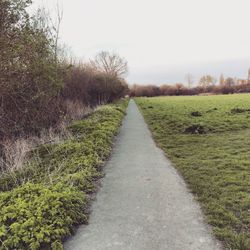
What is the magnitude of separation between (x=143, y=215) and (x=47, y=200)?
66.9 inches

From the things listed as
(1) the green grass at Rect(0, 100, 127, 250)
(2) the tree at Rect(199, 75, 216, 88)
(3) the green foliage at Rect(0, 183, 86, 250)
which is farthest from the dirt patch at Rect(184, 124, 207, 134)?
(2) the tree at Rect(199, 75, 216, 88)

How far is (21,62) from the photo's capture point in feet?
29.6

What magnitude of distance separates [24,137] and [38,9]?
6.58m

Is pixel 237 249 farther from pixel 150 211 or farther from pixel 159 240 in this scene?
pixel 150 211

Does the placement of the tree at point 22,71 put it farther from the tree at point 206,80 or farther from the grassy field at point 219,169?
the tree at point 206,80

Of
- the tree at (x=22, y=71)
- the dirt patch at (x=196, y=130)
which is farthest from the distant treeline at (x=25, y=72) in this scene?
the dirt patch at (x=196, y=130)

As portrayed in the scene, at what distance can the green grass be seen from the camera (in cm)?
387

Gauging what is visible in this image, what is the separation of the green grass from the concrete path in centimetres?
28

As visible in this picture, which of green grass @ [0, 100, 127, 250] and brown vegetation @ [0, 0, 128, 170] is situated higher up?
brown vegetation @ [0, 0, 128, 170]

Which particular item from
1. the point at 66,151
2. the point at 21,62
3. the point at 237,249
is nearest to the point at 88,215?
the point at 237,249

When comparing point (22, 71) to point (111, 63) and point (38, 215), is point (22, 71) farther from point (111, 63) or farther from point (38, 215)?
point (111, 63)

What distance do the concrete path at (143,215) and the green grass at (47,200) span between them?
282 mm

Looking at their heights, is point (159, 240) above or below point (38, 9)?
below

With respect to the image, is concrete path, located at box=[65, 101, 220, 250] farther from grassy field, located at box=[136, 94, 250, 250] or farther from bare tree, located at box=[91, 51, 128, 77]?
bare tree, located at box=[91, 51, 128, 77]
